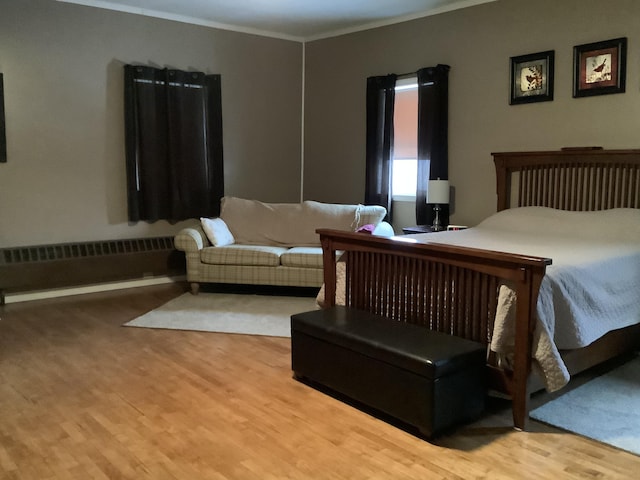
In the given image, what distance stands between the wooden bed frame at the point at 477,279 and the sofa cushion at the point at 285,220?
76.0 inches

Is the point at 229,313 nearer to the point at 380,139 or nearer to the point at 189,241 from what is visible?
the point at 189,241

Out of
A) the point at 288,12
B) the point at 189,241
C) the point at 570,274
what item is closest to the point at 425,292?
the point at 570,274

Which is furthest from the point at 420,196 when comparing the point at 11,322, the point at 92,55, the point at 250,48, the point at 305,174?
the point at 11,322

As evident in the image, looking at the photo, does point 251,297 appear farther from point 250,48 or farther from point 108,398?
point 250,48

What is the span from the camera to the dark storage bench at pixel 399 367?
7.92 ft

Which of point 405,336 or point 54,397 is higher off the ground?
point 405,336

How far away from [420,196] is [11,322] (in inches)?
138

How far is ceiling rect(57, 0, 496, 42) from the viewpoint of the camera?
16.5 ft

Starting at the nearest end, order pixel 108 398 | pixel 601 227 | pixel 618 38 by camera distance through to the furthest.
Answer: pixel 108 398
pixel 601 227
pixel 618 38

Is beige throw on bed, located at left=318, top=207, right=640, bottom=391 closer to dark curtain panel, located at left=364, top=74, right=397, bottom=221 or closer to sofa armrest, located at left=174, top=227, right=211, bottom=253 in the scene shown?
dark curtain panel, located at left=364, top=74, right=397, bottom=221

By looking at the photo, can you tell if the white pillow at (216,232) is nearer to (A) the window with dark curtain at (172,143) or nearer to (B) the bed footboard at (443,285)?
(A) the window with dark curtain at (172,143)

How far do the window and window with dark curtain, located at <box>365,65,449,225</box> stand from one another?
0.09m

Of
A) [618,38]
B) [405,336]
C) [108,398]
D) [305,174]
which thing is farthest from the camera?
[305,174]

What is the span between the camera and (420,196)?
5.27 meters
